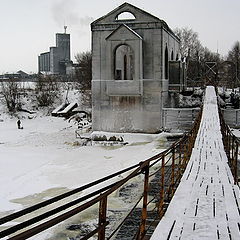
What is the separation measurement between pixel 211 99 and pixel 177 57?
4733mm

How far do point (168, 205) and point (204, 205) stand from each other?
514mm

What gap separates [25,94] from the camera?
39688 millimetres

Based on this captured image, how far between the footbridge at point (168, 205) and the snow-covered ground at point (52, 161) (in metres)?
2.18

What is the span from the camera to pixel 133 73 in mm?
20203

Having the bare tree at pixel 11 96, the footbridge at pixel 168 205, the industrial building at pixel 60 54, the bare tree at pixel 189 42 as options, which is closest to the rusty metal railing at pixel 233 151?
the footbridge at pixel 168 205

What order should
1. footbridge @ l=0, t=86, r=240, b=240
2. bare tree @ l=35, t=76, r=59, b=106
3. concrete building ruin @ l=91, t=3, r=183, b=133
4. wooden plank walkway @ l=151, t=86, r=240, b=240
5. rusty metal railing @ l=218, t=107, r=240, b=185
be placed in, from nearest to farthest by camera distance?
1. footbridge @ l=0, t=86, r=240, b=240
2. wooden plank walkway @ l=151, t=86, r=240, b=240
3. rusty metal railing @ l=218, t=107, r=240, b=185
4. concrete building ruin @ l=91, t=3, r=183, b=133
5. bare tree @ l=35, t=76, r=59, b=106

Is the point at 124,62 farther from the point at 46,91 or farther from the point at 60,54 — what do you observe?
the point at 60,54

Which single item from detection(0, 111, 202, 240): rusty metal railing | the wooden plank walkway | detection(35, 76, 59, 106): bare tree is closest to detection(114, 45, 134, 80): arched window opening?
detection(35, 76, 59, 106): bare tree

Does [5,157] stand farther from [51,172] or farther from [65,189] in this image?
[65,189]

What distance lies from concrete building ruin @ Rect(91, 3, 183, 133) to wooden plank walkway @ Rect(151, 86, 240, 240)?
11128 millimetres

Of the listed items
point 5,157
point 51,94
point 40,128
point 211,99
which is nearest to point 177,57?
point 211,99

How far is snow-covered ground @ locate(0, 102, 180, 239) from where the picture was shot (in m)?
11.7

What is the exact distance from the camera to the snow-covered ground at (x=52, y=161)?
1166 cm

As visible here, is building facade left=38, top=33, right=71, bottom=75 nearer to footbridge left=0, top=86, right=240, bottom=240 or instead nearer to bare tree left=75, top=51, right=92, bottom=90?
bare tree left=75, top=51, right=92, bottom=90
